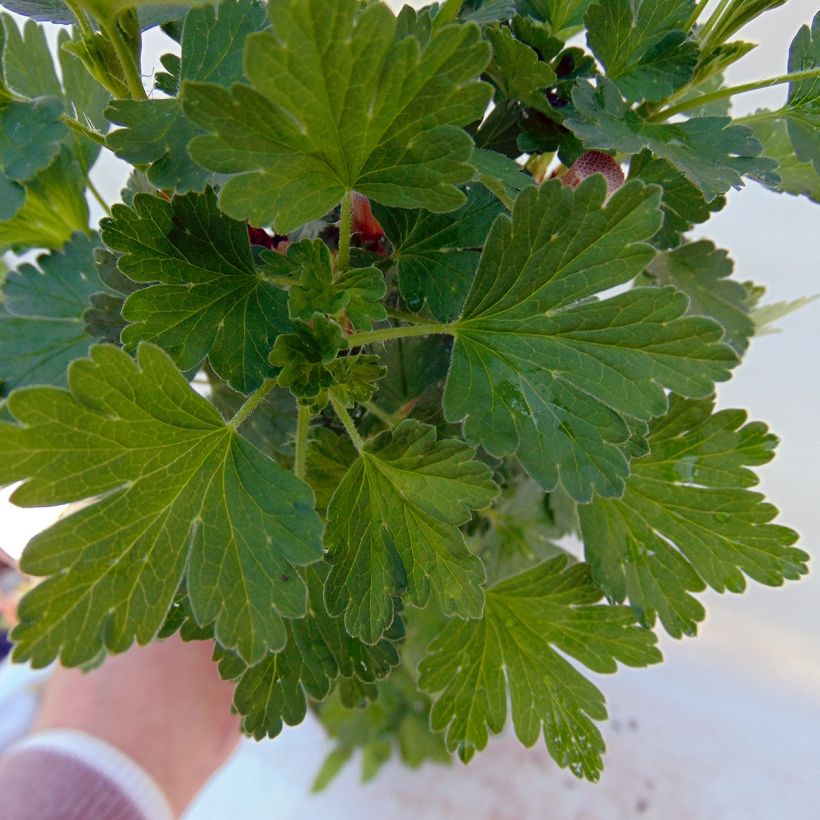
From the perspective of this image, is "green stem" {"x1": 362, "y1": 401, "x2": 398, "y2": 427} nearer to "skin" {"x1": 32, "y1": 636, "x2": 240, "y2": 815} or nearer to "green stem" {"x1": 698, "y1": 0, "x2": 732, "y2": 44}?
"green stem" {"x1": 698, "y1": 0, "x2": 732, "y2": 44}

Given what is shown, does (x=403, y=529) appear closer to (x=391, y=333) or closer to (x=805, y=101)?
(x=391, y=333)

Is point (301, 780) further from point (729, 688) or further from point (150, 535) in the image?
point (150, 535)

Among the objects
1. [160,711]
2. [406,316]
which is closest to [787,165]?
[406,316]

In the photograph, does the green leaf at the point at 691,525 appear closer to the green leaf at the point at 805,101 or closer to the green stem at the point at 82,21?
the green leaf at the point at 805,101

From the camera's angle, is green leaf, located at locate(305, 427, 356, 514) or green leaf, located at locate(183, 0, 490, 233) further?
green leaf, located at locate(305, 427, 356, 514)

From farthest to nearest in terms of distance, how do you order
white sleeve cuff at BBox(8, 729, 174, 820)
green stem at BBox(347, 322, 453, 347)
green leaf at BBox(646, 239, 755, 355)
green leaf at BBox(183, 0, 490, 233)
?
white sleeve cuff at BBox(8, 729, 174, 820) < green leaf at BBox(646, 239, 755, 355) < green stem at BBox(347, 322, 453, 347) < green leaf at BBox(183, 0, 490, 233)

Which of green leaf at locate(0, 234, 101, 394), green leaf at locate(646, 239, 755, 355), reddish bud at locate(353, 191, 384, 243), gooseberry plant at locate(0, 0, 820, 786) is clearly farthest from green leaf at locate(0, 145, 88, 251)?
green leaf at locate(646, 239, 755, 355)
